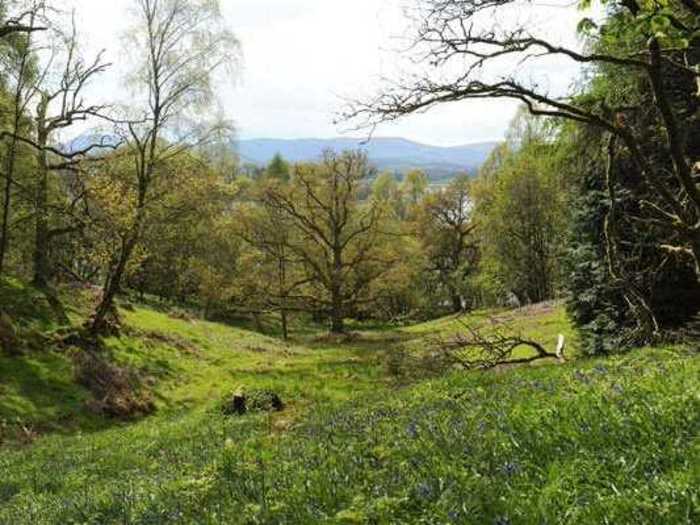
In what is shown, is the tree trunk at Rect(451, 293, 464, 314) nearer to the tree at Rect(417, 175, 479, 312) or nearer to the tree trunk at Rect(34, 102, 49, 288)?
the tree at Rect(417, 175, 479, 312)

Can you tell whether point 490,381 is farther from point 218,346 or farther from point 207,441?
point 218,346

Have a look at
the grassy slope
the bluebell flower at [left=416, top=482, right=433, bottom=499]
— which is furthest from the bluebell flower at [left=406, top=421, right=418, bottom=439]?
the bluebell flower at [left=416, top=482, right=433, bottom=499]

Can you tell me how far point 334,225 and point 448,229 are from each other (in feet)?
131

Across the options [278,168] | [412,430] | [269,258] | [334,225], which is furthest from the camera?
[278,168]

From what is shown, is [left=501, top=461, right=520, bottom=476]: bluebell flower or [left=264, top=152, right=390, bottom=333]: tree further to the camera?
[left=264, top=152, right=390, bottom=333]: tree

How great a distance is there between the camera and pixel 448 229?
8844cm

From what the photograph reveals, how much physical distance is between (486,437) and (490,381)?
19.4 ft

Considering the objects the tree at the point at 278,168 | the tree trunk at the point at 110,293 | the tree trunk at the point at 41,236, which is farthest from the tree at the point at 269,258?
the tree at the point at 278,168

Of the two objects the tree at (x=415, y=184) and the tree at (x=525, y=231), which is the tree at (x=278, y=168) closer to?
the tree at (x=415, y=184)

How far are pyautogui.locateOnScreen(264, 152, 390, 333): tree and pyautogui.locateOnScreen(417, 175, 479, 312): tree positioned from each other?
1374 inches

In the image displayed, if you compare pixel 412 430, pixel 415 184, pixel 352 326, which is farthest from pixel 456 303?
pixel 412 430

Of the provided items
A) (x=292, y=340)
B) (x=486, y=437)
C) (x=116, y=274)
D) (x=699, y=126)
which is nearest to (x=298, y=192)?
(x=292, y=340)

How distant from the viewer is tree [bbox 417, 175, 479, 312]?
8688cm

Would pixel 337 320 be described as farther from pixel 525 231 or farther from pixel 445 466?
pixel 445 466
